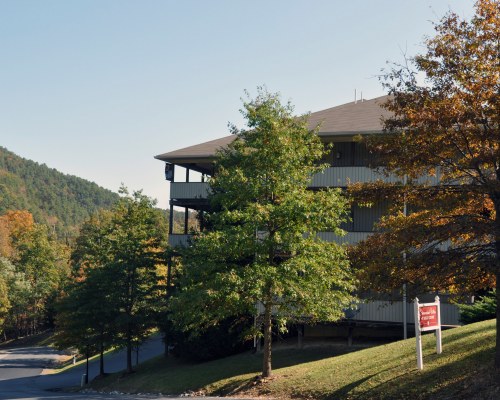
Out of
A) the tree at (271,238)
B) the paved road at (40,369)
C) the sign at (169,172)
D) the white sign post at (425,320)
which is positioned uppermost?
the sign at (169,172)

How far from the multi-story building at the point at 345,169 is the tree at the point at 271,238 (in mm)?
4191

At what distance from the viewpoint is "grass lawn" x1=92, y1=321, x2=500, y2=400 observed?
16438 mm

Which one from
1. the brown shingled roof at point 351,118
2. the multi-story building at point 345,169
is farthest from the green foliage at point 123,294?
the brown shingled roof at point 351,118

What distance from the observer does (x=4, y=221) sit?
404ft

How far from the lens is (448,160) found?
16.5 metres

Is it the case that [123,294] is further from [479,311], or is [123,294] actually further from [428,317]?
[428,317]

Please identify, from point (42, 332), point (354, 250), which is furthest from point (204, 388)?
point (42, 332)

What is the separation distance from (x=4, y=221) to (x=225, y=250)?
111m

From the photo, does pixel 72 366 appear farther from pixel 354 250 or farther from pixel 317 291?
pixel 354 250

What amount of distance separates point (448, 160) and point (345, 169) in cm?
1469

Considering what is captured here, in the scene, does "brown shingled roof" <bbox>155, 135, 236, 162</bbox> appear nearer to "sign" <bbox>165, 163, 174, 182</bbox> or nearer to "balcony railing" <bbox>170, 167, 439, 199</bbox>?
"sign" <bbox>165, 163, 174, 182</bbox>

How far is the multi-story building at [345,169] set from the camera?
93.7 feet

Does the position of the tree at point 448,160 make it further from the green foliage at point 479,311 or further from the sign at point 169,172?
the sign at point 169,172

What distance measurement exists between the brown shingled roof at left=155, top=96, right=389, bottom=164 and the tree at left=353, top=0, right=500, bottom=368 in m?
13.3
